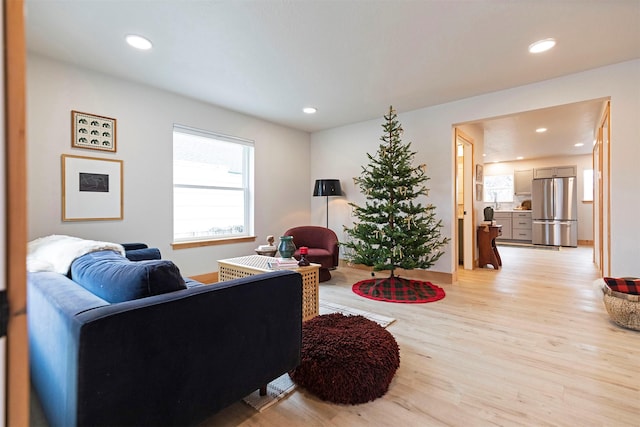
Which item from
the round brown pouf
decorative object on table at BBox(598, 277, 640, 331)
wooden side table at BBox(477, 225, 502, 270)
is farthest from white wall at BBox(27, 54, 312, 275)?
decorative object on table at BBox(598, 277, 640, 331)

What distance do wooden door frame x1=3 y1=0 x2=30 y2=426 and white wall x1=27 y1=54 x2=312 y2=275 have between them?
2.86 meters

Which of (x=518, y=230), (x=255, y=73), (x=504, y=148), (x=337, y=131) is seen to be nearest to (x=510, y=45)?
(x=255, y=73)

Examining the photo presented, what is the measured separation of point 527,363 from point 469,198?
3.22 metres

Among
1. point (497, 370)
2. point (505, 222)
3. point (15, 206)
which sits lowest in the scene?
point (497, 370)

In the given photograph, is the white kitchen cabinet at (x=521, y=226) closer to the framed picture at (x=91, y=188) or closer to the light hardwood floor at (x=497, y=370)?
the light hardwood floor at (x=497, y=370)

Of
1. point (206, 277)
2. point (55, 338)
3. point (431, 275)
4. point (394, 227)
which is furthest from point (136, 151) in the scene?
point (431, 275)

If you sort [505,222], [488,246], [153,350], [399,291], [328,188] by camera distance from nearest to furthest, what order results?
[153,350] → [399,291] → [328,188] → [488,246] → [505,222]

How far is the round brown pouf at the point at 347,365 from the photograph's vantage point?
1.52 m

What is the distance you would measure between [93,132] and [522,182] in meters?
9.64

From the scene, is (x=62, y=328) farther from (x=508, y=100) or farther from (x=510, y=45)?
(x=508, y=100)

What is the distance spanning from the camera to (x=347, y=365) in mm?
1546

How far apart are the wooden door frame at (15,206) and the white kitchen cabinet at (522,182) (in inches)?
395

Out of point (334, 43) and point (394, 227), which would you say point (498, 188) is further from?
point (334, 43)

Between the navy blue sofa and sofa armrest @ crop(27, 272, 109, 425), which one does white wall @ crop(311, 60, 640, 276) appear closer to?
the navy blue sofa
